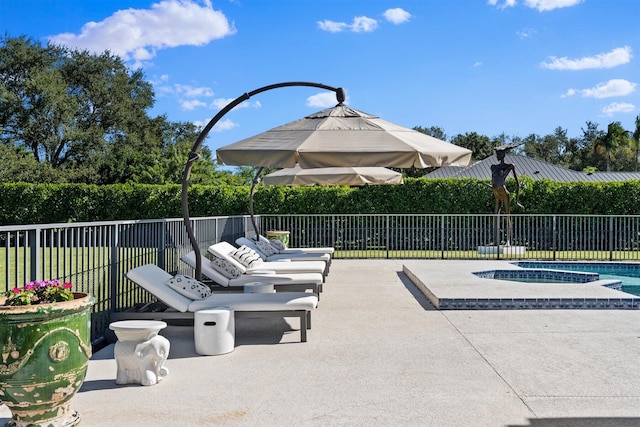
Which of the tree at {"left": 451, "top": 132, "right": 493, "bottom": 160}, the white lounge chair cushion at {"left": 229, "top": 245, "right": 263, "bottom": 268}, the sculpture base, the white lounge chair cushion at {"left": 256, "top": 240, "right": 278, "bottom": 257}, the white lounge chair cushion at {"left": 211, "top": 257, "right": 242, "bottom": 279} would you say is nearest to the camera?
the white lounge chair cushion at {"left": 211, "top": 257, "right": 242, "bottom": 279}

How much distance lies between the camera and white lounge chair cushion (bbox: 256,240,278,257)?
11812 mm

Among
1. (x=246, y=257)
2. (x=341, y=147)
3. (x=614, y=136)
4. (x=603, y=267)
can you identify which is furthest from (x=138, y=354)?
(x=614, y=136)

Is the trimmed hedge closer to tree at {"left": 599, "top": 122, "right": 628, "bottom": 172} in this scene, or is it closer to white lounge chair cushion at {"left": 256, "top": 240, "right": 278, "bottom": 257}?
white lounge chair cushion at {"left": 256, "top": 240, "right": 278, "bottom": 257}

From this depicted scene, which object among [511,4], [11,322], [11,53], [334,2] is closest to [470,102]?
[511,4]

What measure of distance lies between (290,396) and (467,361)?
5.82 ft

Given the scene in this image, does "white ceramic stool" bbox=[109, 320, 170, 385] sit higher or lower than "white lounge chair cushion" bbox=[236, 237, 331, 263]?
lower

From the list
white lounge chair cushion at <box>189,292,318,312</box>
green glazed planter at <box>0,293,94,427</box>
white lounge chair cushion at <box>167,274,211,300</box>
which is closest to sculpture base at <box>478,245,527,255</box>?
white lounge chair cushion at <box>189,292,318,312</box>

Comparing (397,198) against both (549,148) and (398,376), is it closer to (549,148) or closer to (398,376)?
(398,376)

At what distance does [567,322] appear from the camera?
23.8 feet

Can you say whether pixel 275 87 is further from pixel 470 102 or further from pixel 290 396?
pixel 470 102

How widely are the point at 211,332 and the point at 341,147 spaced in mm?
2281

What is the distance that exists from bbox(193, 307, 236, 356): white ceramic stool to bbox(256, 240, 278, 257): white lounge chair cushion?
587cm

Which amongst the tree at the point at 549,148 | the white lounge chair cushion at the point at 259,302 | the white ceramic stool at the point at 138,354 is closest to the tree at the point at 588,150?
the tree at the point at 549,148

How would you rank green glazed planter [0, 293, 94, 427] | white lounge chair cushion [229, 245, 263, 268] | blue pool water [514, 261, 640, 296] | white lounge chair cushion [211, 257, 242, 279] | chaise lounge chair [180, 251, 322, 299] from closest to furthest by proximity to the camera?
green glazed planter [0, 293, 94, 427] → chaise lounge chair [180, 251, 322, 299] → white lounge chair cushion [211, 257, 242, 279] → white lounge chair cushion [229, 245, 263, 268] → blue pool water [514, 261, 640, 296]
